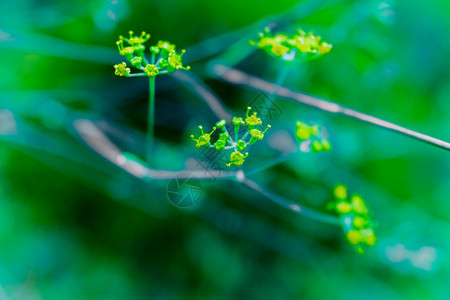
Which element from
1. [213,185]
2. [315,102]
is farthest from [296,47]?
[213,185]

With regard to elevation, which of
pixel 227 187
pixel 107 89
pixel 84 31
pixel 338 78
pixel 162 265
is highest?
pixel 338 78

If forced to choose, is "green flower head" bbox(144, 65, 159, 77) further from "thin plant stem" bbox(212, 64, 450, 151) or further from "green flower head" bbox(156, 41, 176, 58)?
"thin plant stem" bbox(212, 64, 450, 151)

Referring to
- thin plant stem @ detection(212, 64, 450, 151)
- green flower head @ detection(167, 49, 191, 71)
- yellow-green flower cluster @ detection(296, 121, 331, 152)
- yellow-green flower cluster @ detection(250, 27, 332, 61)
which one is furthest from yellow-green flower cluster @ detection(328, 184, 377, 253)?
green flower head @ detection(167, 49, 191, 71)

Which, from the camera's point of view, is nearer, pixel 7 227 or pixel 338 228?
pixel 7 227

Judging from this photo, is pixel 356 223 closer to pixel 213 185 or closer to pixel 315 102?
pixel 315 102

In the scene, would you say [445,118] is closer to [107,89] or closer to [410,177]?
[410,177]

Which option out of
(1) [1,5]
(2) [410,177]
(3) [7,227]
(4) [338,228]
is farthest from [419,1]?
(3) [7,227]
